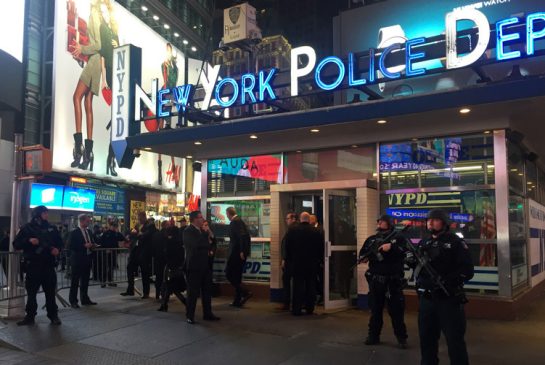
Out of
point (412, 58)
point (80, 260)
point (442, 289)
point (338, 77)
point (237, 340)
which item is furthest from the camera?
point (80, 260)

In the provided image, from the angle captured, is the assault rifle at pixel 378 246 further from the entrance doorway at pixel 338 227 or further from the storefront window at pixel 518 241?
the storefront window at pixel 518 241

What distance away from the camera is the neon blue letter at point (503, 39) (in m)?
7.53

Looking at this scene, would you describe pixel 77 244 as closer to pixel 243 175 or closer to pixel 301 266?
pixel 243 175

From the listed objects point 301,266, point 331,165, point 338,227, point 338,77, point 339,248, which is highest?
point 338,77

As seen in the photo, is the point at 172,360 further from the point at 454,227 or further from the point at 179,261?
the point at 454,227

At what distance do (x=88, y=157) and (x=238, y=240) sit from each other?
22.8m

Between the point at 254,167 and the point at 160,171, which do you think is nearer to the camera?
the point at 254,167

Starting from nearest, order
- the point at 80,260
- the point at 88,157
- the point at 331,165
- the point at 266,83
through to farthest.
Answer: the point at 266,83
the point at 80,260
the point at 331,165
the point at 88,157

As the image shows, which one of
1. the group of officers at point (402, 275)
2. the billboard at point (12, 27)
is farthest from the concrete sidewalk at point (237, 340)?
the billboard at point (12, 27)

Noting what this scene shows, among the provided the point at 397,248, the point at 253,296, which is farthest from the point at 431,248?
the point at 253,296

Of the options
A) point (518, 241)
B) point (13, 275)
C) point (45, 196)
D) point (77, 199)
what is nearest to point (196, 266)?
point (13, 275)

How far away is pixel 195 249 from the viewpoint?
819 centimetres

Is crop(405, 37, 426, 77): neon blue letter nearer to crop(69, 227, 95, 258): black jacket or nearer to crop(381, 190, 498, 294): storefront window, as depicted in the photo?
crop(381, 190, 498, 294): storefront window

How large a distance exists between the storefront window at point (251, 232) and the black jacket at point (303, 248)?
6.36ft
